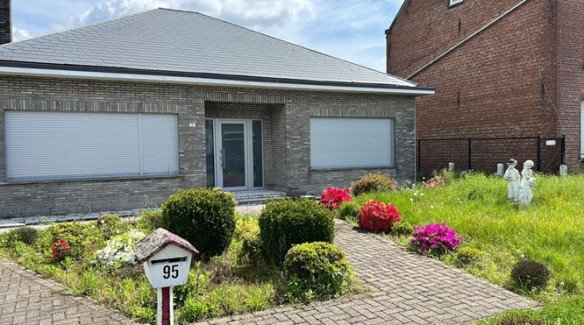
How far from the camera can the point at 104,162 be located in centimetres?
1140

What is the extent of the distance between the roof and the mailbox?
8.22m

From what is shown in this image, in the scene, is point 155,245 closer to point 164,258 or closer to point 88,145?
point 164,258

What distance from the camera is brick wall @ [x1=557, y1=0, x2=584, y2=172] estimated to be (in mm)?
14680

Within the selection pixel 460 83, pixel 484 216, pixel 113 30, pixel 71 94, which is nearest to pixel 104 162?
pixel 71 94

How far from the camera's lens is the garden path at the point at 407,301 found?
4.59m

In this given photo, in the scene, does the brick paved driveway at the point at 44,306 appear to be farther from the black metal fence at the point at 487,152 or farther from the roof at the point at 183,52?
the black metal fence at the point at 487,152

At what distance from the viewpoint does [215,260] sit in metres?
6.46

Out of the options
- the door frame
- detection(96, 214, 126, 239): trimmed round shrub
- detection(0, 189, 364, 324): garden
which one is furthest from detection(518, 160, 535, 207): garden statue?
detection(96, 214, 126, 239): trimmed round shrub

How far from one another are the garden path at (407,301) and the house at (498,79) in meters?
10.6

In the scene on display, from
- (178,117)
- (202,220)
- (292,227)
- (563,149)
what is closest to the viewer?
(292,227)

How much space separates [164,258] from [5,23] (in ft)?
50.1

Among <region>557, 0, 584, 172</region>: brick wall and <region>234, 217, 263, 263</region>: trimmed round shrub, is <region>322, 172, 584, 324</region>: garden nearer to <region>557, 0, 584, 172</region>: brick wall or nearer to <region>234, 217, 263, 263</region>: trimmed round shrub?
<region>234, 217, 263, 263</region>: trimmed round shrub

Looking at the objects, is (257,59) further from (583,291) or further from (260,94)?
(583,291)

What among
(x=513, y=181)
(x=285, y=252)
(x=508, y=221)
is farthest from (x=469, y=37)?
(x=285, y=252)
